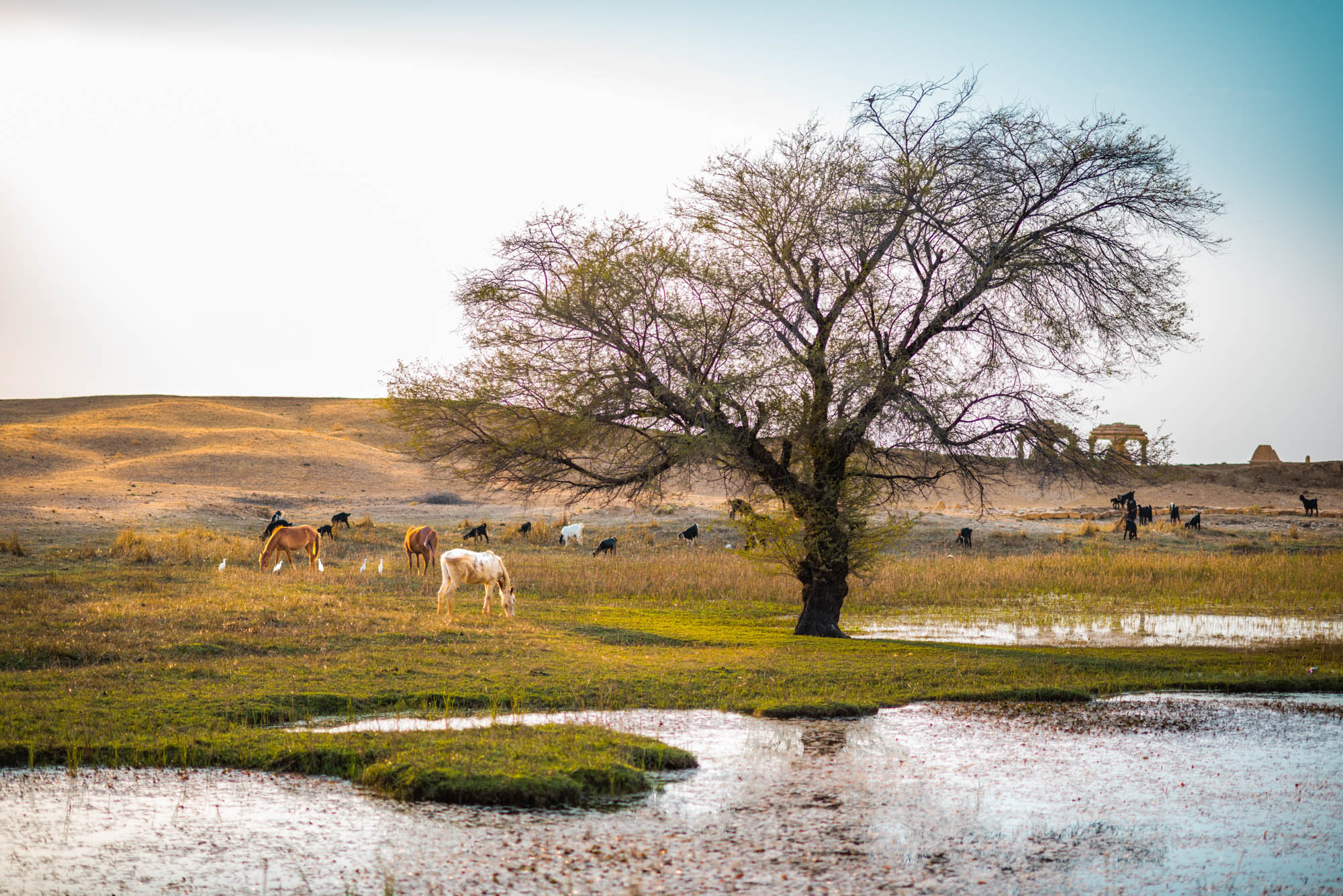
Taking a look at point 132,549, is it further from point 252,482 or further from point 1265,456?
point 1265,456

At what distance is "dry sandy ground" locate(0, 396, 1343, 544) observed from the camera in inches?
1871

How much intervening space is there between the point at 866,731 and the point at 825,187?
34.8 ft

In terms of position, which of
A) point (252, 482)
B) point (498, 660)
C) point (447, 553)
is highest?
point (252, 482)

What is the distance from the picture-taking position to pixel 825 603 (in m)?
20.9

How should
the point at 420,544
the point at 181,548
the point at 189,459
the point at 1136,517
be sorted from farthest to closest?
the point at 189,459, the point at 1136,517, the point at 181,548, the point at 420,544

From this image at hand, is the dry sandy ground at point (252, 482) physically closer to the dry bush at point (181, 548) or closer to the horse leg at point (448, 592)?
the dry bush at point (181, 548)

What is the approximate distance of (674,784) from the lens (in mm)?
10000

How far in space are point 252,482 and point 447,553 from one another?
170ft

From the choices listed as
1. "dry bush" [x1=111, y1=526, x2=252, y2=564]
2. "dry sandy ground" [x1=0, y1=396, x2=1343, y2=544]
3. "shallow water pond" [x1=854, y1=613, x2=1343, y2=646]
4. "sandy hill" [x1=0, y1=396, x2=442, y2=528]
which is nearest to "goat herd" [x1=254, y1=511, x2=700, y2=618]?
"dry bush" [x1=111, y1=526, x2=252, y2=564]

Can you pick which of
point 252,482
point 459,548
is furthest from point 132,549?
point 252,482

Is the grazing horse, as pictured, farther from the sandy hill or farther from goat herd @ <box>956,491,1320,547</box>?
the sandy hill

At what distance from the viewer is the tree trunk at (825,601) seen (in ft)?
68.2

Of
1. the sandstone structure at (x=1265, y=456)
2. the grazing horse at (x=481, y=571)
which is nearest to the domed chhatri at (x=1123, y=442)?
the grazing horse at (x=481, y=571)

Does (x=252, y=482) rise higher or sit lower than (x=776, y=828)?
higher
